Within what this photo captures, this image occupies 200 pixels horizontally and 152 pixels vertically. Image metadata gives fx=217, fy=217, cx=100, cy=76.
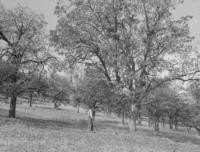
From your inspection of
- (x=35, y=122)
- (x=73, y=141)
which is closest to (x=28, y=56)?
(x=35, y=122)

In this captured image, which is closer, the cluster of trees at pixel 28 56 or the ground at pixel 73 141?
the ground at pixel 73 141

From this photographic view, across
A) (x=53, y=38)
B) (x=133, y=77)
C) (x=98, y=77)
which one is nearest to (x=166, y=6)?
(x=133, y=77)

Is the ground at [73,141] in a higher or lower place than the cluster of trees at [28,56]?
lower

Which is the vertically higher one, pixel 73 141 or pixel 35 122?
pixel 73 141

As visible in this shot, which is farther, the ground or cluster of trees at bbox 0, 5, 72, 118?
cluster of trees at bbox 0, 5, 72, 118

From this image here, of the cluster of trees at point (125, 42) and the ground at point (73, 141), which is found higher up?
the cluster of trees at point (125, 42)

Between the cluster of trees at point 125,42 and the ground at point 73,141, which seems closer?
the ground at point 73,141

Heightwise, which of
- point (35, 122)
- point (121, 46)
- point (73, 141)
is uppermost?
point (121, 46)

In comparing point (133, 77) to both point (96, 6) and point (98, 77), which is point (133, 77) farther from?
point (96, 6)

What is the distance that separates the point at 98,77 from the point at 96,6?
7.09m

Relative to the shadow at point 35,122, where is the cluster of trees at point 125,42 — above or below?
above

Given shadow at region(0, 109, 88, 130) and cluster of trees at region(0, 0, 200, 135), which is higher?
cluster of trees at region(0, 0, 200, 135)

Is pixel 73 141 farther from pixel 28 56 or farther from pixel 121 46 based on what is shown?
pixel 28 56

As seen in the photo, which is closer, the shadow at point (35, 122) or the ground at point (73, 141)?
the ground at point (73, 141)
